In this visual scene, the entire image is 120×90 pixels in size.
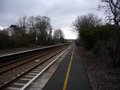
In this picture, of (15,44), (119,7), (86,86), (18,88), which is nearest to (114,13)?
(119,7)

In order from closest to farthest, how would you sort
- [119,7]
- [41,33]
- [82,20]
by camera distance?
1. [119,7]
2. [82,20]
3. [41,33]

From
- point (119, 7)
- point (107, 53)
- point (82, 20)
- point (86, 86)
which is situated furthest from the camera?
point (82, 20)

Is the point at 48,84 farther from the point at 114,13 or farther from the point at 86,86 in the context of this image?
the point at 114,13

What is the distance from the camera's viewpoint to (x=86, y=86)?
1211 cm

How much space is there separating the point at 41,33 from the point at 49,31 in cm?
988

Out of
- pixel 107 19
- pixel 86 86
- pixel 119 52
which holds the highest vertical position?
pixel 107 19

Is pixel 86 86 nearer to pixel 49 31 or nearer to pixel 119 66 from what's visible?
pixel 119 66

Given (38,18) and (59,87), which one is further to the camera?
(38,18)

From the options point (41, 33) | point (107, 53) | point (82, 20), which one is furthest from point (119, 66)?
point (41, 33)

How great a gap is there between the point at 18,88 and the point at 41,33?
324 feet

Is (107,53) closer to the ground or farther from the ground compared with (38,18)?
closer to the ground

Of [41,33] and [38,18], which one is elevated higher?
[38,18]

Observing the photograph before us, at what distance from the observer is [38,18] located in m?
120

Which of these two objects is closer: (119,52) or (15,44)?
(119,52)
